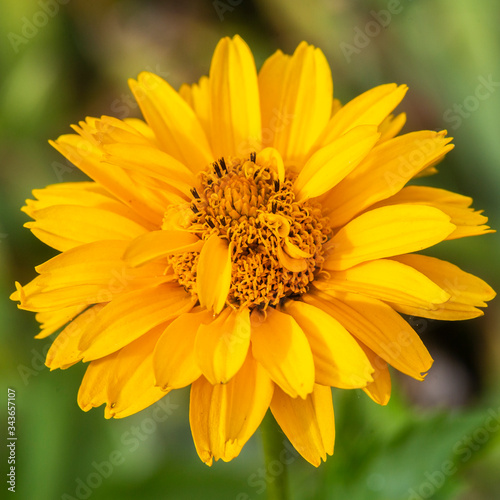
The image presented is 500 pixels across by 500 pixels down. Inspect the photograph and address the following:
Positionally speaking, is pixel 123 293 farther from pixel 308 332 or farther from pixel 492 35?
pixel 492 35

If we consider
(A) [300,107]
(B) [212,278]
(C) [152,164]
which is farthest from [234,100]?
(B) [212,278]

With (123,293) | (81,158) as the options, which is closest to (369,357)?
(123,293)

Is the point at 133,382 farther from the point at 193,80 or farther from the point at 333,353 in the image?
the point at 193,80

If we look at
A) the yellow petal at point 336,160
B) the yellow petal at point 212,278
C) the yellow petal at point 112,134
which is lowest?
the yellow petal at point 212,278

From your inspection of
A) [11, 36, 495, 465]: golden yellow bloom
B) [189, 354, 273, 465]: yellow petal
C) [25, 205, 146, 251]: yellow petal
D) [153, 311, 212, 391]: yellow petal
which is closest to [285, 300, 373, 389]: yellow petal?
[11, 36, 495, 465]: golden yellow bloom

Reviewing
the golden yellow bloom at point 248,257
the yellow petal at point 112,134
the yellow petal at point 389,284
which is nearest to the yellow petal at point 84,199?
the golden yellow bloom at point 248,257

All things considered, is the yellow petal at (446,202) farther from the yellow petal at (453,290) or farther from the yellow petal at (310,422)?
the yellow petal at (310,422)
